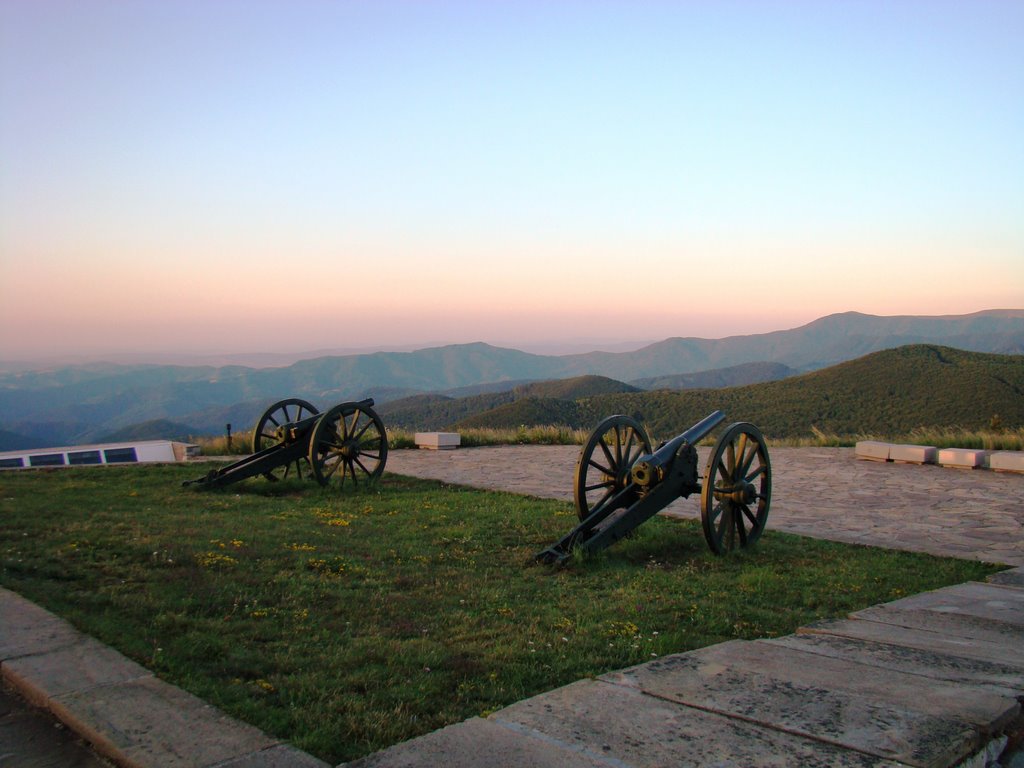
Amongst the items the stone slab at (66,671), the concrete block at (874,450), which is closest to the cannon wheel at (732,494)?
→ the stone slab at (66,671)

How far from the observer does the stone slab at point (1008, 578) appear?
5.89 meters

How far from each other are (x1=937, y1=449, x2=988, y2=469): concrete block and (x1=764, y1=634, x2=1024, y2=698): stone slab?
1081 cm

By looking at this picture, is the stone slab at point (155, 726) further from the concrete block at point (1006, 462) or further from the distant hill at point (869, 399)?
the distant hill at point (869, 399)

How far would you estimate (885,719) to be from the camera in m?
2.78

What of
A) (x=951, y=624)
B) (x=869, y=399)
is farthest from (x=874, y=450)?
(x=869, y=399)

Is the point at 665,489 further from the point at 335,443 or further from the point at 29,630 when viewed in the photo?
the point at 335,443

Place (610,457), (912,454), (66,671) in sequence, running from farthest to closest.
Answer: (912,454) < (610,457) < (66,671)

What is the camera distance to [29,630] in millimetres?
4047

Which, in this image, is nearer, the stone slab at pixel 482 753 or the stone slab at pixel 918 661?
the stone slab at pixel 482 753

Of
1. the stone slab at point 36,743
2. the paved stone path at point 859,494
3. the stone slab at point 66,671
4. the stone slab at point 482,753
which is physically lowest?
the paved stone path at point 859,494

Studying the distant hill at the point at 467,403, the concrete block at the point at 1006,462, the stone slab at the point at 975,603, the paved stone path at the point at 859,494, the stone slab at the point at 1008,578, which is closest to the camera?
the stone slab at the point at 975,603

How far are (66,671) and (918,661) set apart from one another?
3.68 metres

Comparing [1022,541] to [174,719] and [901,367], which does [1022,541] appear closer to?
[174,719]

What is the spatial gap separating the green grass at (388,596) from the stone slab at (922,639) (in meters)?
0.33
